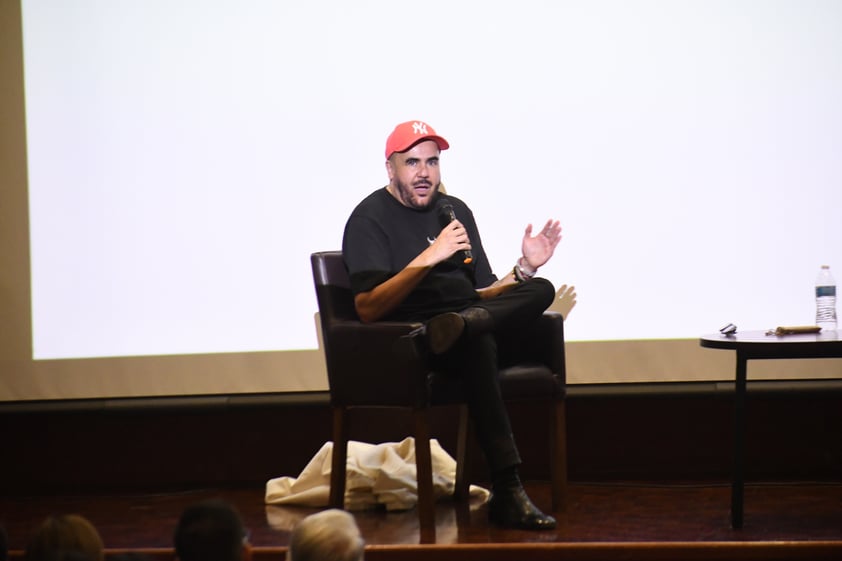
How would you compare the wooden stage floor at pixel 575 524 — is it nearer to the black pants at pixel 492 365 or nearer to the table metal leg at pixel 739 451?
the table metal leg at pixel 739 451

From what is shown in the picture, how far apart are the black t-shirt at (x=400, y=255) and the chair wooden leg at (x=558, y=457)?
420 millimetres

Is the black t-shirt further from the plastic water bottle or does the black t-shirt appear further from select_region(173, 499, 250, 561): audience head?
select_region(173, 499, 250, 561): audience head

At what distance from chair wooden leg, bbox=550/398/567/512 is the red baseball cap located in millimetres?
866

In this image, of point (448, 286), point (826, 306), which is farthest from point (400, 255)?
point (826, 306)

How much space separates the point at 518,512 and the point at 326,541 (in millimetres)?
1336

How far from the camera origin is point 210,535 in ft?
4.92

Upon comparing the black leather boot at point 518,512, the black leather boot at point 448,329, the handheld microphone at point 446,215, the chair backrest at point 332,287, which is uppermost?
the handheld microphone at point 446,215

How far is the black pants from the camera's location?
9.27 ft

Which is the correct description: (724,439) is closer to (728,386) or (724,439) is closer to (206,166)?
(728,386)

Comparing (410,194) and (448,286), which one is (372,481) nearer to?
(448,286)

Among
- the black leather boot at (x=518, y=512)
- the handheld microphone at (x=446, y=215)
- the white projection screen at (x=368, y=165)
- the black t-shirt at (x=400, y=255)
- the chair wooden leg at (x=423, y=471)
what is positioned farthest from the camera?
the white projection screen at (x=368, y=165)

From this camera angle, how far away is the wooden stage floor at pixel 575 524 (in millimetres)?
2607

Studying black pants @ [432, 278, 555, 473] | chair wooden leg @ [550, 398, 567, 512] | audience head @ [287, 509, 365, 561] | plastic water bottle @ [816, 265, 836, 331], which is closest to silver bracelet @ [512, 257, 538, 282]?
black pants @ [432, 278, 555, 473]

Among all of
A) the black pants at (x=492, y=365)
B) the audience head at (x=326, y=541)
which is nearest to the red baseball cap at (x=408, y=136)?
the black pants at (x=492, y=365)
